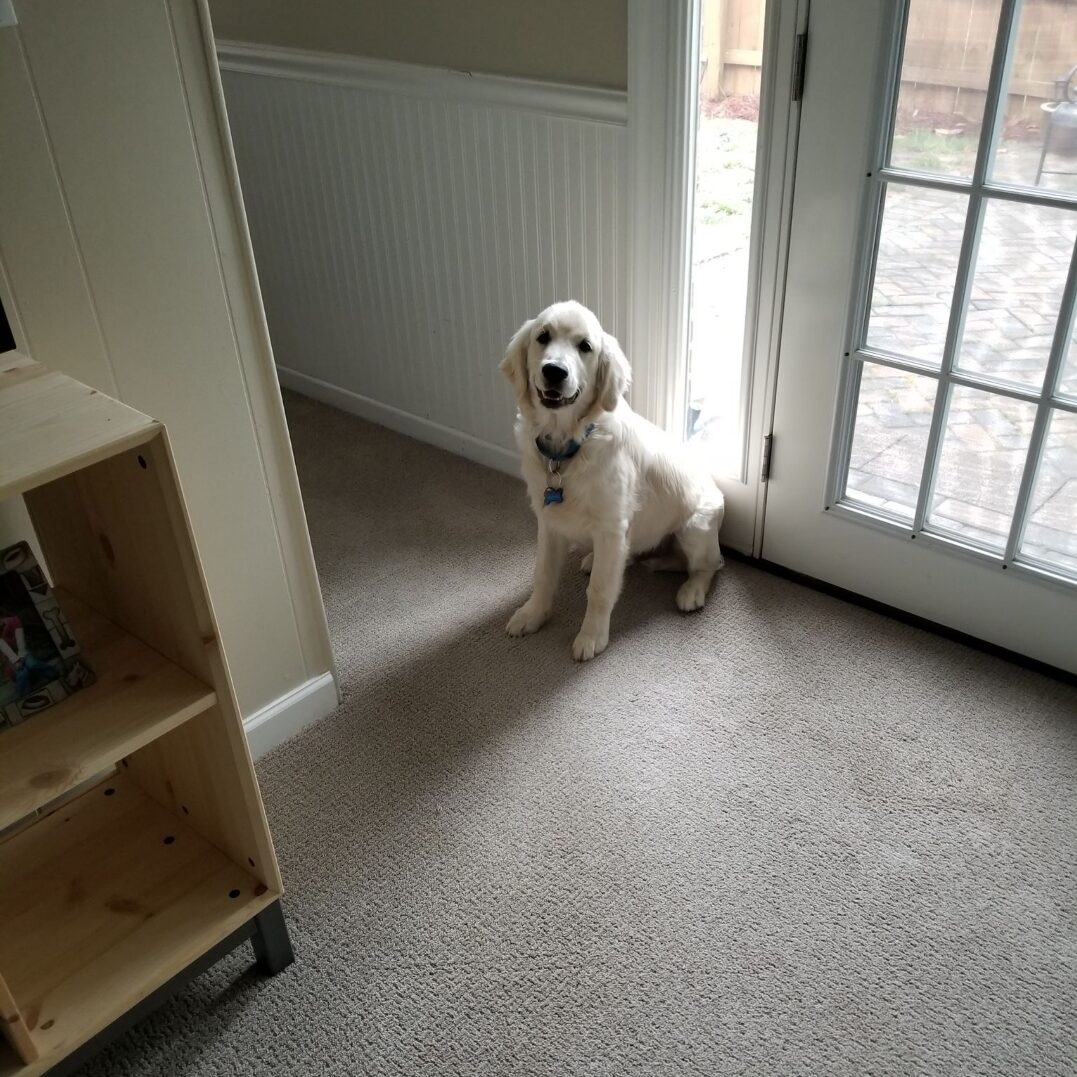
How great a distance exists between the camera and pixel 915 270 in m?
2.00

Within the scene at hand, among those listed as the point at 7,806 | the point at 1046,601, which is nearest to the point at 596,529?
the point at 1046,601

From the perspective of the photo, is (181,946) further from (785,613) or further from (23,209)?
(785,613)

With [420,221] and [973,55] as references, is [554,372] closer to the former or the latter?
[973,55]

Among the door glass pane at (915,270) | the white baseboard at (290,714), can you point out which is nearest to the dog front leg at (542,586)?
the white baseboard at (290,714)

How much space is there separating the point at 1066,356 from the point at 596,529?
92 cm

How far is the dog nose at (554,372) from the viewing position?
1.97 m

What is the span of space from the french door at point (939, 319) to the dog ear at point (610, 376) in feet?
1.29

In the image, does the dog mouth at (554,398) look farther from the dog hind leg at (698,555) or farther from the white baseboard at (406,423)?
the white baseboard at (406,423)

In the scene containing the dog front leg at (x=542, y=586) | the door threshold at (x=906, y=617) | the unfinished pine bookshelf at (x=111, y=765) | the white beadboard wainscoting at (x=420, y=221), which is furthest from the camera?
the white beadboard wainscoting at (x=420, y=221)

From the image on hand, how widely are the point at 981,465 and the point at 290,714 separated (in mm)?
1426

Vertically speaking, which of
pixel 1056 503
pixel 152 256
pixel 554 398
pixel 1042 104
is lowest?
pixel 1056 503

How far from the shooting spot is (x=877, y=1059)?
4.89 feet

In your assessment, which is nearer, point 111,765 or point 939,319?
point 111,765

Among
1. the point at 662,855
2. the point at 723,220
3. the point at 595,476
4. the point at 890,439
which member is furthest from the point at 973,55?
the point at 662,855
